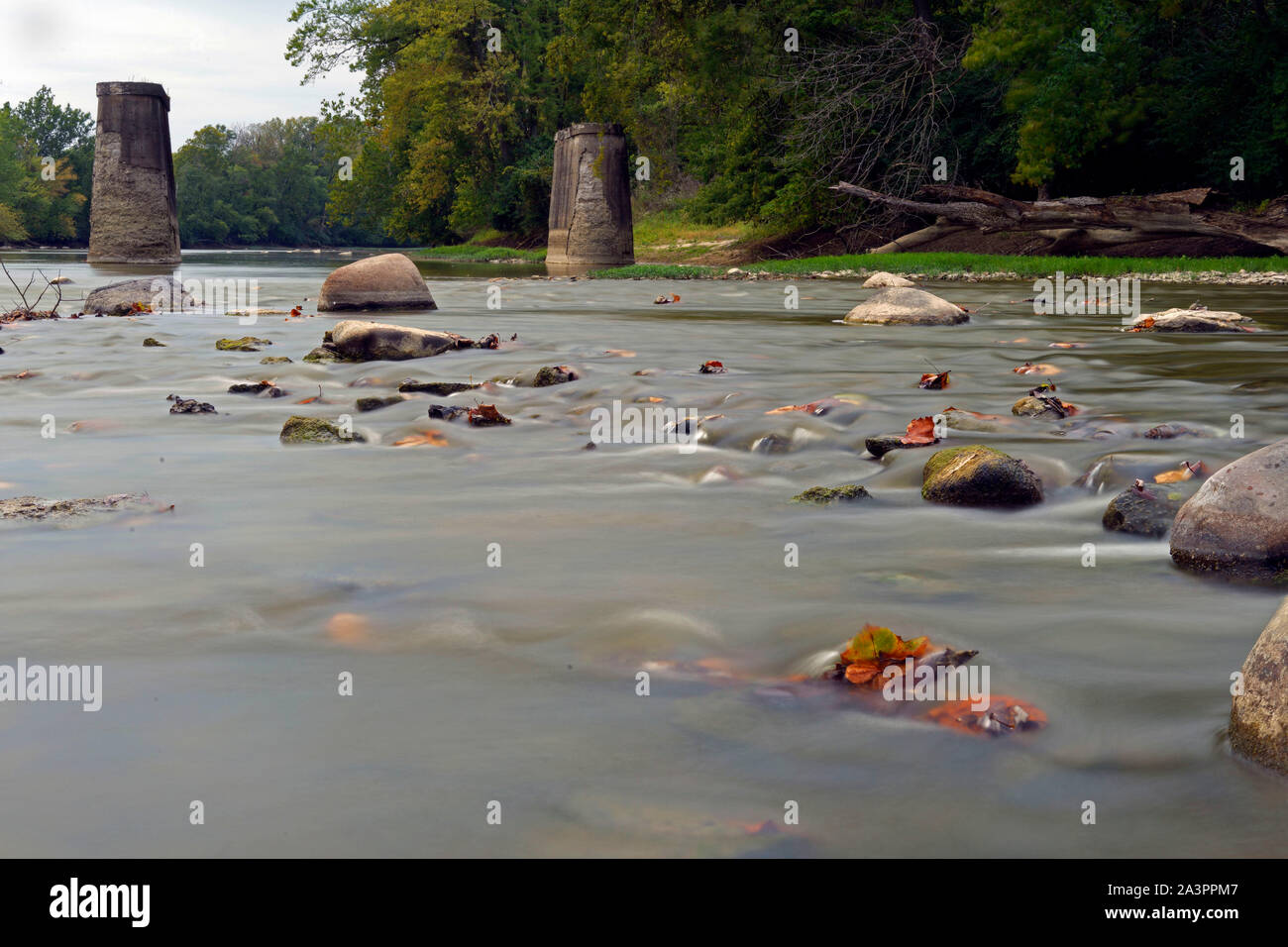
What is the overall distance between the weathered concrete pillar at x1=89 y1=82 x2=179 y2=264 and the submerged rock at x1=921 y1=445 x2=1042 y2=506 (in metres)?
28.6

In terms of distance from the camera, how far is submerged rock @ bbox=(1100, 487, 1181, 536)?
4.10 metres

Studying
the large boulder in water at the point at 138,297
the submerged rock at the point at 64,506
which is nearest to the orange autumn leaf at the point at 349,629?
the submerged rock at the point at 64,506

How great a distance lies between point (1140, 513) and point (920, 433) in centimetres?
159

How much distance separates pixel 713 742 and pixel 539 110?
4993 centimetres

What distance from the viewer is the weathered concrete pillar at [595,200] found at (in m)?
30.9

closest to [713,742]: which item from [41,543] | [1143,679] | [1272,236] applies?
[1143,679]

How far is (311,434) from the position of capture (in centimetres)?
603

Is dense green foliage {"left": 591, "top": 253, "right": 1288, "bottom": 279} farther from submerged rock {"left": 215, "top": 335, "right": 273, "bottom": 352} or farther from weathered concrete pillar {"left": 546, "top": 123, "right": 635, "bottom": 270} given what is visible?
submerged rock {"left": 215, "top": 335, "right": 273, "bottom": 352}

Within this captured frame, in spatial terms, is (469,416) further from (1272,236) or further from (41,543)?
(1272,236)

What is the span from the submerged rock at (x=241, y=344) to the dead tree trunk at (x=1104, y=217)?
54.0ft

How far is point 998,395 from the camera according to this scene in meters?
7.33

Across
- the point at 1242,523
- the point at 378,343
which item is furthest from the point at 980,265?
the point at 1242,523

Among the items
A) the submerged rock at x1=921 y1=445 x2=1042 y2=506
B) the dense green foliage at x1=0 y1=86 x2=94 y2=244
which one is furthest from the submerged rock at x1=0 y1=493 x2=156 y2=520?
the dense green foliage at x1=0 y1=86 x2=94 y2=244
